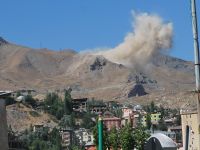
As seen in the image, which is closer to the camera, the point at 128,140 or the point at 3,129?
the point at 3,129

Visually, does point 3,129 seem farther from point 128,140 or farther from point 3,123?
point 128,140

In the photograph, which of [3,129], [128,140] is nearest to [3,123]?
[3,129]

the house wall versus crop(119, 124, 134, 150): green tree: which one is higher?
the house wall

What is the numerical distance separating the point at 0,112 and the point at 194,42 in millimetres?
7533

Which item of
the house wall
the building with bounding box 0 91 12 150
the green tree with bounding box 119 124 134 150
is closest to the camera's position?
the building with bounding box 0 91 12 150

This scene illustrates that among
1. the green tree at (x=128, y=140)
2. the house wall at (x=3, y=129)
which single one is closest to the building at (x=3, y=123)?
the house wall at (x=3, y=129)

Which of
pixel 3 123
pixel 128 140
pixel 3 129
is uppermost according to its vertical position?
pixel 3 123

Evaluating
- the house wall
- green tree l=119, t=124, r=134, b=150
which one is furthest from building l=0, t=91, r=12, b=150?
green tree l=119, t=124, r=134, b=150

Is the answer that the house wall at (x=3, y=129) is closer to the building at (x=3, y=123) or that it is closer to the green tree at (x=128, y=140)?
the building at (x=3, y=123)

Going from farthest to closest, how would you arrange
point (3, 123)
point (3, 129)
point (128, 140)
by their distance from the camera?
point (128, 140) → point (3, 129) → point (3, 123)

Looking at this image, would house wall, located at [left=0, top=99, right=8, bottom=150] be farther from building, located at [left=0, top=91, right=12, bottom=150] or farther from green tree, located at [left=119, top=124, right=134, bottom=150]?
green tree, located at [left=119, top=124, right=134, bottom=150]

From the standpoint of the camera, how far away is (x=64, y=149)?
571 ft

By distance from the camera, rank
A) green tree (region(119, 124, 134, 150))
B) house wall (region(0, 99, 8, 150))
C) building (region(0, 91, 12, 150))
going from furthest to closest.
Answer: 1. green tree (region(119, 124, 134, 150))
2. house wall (region(0, 99, 8, 150))
3. building (region(0, 91, 12, 150))

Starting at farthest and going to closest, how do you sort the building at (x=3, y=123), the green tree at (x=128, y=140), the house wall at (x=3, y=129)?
the green tree at (x=128, y=140)
the house wall at (x=3, y=129)
the building at (x=3, y=123)
